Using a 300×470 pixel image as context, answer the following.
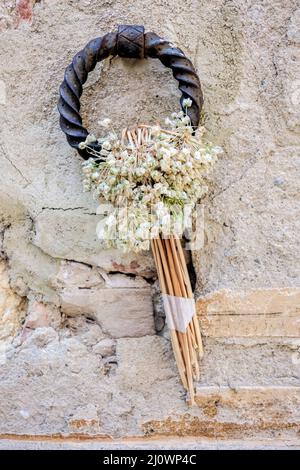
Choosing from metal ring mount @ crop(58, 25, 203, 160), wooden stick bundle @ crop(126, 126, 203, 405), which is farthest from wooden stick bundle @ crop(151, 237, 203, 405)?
metal ring mount @ crop(58, 25, 203, 160)

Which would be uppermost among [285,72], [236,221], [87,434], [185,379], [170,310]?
[285,72]

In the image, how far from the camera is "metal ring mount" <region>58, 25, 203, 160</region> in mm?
1011

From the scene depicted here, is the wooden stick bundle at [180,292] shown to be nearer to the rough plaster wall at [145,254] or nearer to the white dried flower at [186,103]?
the rough plaster wall at [145,254]

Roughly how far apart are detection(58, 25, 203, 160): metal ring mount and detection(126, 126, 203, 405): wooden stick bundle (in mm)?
112

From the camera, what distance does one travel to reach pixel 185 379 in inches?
41.1

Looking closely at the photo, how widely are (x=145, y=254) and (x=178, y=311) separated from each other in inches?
5.6

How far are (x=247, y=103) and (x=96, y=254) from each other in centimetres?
45

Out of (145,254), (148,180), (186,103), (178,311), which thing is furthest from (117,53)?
(178,311)

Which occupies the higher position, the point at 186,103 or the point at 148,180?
the point at 186,103

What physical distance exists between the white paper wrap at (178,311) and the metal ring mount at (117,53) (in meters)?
0.33

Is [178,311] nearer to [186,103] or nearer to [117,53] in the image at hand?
[186,103]

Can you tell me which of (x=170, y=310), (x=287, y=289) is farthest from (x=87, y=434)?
(x=287, y=289)

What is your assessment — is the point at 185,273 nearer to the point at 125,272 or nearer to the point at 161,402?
the point at 125,272

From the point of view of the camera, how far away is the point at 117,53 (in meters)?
1.04
